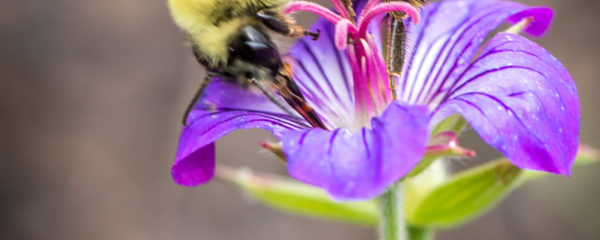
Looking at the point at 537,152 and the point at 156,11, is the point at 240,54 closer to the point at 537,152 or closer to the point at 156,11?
the point at 537,152

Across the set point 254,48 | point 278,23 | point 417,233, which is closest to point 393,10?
point 278,23

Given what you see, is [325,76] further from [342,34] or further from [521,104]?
[521,104]

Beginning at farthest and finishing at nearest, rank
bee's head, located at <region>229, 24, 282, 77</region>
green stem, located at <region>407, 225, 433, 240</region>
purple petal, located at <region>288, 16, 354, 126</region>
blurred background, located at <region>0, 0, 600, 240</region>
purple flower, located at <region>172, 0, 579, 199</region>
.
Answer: blurred background, located at <region>0, 0, 600, 240</region>
green stem, located at <region>407, 225, 433, 240</region>
purple petal, located at <region>288, 16, 354, 126</region>
bee's head, located at <region>229, 24, 282, 77</region>
purple flower, located at <region>172, 0, 579, 199</region>

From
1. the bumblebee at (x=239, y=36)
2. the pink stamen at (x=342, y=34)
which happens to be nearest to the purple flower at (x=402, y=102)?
the pink stamen at (x=342, y=34)

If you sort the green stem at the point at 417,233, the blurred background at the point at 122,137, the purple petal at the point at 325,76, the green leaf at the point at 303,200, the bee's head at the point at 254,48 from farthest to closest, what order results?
the blurred background at the point at 122,137 → the green leaf at the point at 303,200 → the green stem at the point at 417,233 → the purple petal at the point at 325,76 → the bee's head at the point at 254,48

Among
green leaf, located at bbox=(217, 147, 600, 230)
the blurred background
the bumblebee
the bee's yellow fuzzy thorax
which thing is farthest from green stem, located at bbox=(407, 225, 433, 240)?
the blurred background

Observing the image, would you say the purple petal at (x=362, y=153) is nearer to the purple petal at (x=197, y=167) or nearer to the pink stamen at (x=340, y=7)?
the purple petal at (x=197, y=167)

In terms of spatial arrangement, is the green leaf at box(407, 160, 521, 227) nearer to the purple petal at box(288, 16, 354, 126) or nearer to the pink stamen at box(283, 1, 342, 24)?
the purple petal at box(288, 16, 354, 126)
